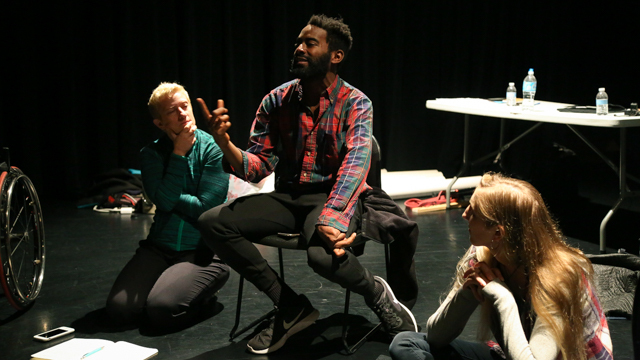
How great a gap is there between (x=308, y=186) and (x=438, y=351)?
0.91m

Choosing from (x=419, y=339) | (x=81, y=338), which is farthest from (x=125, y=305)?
(x=419, y=339)

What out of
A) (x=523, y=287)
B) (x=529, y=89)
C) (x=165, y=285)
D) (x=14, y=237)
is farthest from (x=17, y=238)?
(x=529, y=89)

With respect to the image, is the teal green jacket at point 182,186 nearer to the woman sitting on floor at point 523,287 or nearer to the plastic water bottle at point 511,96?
the woman sitting on floor at point 523,287

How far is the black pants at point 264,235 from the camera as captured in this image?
2.33 metres

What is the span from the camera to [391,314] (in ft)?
8.11

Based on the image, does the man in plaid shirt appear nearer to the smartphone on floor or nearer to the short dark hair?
the short dark hair

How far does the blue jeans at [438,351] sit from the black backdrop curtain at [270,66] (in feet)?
11.7

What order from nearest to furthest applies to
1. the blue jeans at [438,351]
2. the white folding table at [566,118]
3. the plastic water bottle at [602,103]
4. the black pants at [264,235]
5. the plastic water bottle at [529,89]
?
the blue jeans at [438,351], the black pants at [264,235], the white folding table at [566,118], the plastic water bottle at [602,103], the plastic water bottle at [529,89]

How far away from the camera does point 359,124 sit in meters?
2.47

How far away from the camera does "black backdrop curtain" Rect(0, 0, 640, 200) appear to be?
4965 mm

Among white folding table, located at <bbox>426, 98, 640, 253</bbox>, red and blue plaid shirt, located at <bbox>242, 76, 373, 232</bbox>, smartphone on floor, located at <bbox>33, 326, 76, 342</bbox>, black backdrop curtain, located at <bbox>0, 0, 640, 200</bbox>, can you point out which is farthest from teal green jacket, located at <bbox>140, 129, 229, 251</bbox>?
black backdrop curtain, located at <bbox>0, 0, 640, 200</bbox>

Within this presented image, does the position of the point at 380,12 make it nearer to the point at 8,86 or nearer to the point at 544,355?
the point at 8,86

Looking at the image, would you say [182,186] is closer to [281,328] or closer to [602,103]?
[281,328]

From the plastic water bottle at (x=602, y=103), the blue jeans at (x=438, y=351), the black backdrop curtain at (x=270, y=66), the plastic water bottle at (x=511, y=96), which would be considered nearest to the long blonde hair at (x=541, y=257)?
the blue jeans at (x=438, y=351)
